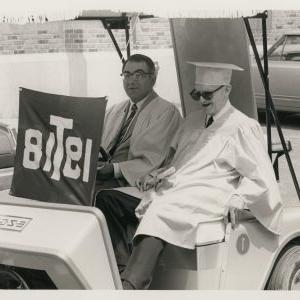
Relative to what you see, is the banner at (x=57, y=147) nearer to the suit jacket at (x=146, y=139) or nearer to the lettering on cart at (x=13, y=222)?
the lettering on cart at (x=13, y=222)

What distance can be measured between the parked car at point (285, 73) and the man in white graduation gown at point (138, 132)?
762 cm

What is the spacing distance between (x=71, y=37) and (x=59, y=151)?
8765 millimetres

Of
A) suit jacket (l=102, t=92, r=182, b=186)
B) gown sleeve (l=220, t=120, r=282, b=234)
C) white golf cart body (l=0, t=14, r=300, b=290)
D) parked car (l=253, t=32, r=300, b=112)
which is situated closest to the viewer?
white golf cart body (l=0, t=14, r=300, b=290)

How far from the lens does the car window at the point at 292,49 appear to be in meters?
12.1

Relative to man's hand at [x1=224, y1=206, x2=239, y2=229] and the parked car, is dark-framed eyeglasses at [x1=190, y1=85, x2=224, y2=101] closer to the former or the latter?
man's hand at [x1=224, y1=206, x2=239, y2=229]

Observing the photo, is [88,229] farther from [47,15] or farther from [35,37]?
[35,37]

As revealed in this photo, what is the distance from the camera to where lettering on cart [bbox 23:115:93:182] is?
140 inches

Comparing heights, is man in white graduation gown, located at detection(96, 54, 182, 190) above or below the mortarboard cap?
below

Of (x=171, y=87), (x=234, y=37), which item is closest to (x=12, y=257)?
(x=234, y=37)

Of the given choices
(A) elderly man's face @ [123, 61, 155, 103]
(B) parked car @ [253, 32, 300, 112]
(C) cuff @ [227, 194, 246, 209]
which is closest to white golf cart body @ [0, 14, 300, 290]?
(C) cuff @ [227, 194, 246, 209]

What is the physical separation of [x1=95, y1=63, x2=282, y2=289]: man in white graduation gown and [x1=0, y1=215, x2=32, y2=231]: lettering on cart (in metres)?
0.61

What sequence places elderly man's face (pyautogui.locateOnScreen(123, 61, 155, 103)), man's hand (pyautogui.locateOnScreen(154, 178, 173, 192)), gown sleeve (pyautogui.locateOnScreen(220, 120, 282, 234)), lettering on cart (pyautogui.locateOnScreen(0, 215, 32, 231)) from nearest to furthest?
lettering on cart (pyautogui.locateOnScreen(0, 215, 32, 231)), gown sleeve (pyautogui.locateOnScreen(220, 120, 282, 234)), man's hand (pyautogui.locateOnScreen(154, 178, 173, 192)), elderly man's face (pyautogui.locateOnScreen(123, 61, 155, 103))

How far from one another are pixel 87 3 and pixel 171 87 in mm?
9794

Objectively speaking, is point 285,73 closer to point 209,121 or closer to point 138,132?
point 138,132
